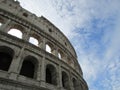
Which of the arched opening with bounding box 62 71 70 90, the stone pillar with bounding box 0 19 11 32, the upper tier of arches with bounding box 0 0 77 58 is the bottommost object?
the arched opening with bounding box 62 71 70 90

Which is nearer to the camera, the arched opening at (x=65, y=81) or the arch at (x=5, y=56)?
the arch at (x=5, y=56)

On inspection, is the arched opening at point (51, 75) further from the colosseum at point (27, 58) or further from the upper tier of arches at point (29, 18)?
the upper tier of arches at point (29, 18)

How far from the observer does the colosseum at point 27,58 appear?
9609 mm

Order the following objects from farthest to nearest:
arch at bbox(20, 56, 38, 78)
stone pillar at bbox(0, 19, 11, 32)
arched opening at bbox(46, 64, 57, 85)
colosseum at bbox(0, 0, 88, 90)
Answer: arched opening at bbox(46, 64, 57, 85), stone pillar at bbox(0, 19, 11, 32), arch at bbox(20, 56, 38, 78), colosseum at bbox(0, 0, 88, 90)

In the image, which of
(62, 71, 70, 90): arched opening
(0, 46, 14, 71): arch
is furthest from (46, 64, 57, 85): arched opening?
(0, 46, 14, 71): arch

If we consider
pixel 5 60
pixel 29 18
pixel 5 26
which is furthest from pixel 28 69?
pixel 29 18

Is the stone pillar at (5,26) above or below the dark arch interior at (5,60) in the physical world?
above

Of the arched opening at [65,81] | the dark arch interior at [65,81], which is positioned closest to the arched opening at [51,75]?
the arched opening at [65,81]

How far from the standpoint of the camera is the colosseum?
31.5 ft

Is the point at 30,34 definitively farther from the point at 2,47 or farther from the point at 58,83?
the point at 58,83

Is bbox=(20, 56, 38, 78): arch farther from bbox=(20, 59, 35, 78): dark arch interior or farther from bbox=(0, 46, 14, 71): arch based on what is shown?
bbox=(0, 46, 14, 71): arch

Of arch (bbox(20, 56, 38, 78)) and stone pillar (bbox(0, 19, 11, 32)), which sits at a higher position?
stone pillar (bbox(0, 19, 11, 32))

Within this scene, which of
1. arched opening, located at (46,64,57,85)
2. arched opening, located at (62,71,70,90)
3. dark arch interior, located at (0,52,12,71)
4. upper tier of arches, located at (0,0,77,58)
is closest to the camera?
dark arch interior, located at (0,52,12,71)

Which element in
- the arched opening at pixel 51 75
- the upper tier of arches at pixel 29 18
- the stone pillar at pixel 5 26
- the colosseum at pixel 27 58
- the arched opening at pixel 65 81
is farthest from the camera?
the upper tier of arches at pixel 29 18
